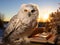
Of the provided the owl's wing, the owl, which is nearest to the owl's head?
the owl

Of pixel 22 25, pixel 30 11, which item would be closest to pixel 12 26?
pixel 22 25

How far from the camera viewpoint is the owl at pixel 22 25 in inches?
60.4

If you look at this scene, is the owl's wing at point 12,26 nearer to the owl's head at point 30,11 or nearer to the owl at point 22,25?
the owl at point 22,25

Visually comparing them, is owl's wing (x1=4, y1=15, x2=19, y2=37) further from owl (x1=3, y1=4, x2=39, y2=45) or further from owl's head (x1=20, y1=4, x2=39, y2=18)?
owl's head (x1=20, y1=4, x2=39, y2=18)

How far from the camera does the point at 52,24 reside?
1667 mm

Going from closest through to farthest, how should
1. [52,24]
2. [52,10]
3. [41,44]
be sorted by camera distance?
[41,44] → [52,24] → [52,10]

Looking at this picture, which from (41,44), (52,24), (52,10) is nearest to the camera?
(41,44)

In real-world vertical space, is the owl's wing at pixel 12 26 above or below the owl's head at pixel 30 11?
below

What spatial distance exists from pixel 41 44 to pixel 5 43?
1.23ft

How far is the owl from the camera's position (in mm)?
1535

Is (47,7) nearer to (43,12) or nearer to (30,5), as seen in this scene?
(43,12)

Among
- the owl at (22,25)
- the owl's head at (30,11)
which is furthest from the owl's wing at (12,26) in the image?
the owl's head at (30,11)

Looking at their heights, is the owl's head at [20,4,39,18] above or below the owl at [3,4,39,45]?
above

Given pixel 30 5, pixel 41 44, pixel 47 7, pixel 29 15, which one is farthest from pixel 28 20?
pixel 47 7
